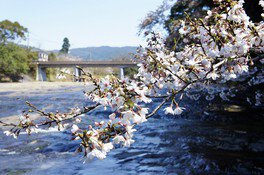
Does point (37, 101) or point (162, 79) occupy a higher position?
point (162, 79)

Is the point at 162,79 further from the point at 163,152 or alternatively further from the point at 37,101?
the point at 37,101

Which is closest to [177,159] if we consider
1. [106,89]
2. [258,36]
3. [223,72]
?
[223,72]

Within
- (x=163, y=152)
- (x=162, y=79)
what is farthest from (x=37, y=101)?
(x=162, y=79)

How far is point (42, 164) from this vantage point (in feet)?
18.4

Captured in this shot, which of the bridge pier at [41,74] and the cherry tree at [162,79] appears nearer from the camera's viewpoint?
the cherry tree at [162,79]

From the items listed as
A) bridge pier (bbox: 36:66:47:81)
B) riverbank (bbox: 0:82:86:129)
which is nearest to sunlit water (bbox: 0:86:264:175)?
riverbank (bbox: 0:82:86:129)

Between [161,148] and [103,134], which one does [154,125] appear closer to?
[161,148]

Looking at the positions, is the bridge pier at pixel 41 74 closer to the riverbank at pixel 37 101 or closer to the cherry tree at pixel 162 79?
the riverbank at pixel 37 101

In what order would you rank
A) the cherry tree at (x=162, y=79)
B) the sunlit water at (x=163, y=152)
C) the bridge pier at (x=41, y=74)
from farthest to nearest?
the bridge pier at (x=41, y=74), the sunlit water at (x=163, y=152), the cherry tree at (x=162, y=79)

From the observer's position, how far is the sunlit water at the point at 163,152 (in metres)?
5.13

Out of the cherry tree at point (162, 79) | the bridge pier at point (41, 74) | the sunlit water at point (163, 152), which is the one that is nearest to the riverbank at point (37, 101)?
the cherry tree at point (162, 79)

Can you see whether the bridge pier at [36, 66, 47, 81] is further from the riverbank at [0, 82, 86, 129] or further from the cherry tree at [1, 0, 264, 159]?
the cherry tree at [1, 0, 264, 159]

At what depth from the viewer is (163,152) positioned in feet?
20.1

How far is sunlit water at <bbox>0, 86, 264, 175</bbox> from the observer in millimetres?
5133
